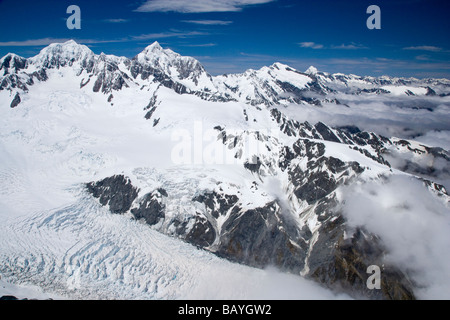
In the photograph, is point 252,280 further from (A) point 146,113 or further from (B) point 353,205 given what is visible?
(A) point 146,113

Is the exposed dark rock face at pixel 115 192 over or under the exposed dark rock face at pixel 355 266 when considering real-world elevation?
over

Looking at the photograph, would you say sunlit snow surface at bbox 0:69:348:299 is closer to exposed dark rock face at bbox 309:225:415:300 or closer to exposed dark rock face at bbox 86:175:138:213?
exposed dark rock face at bbox 86:175:138:213

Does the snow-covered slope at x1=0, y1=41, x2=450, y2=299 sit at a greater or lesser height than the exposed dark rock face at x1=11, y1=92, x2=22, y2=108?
lesser

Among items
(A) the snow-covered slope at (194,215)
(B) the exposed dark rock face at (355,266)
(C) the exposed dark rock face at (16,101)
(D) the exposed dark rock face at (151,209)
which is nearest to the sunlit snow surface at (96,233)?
(A) the snow-covered slope at (194,215)

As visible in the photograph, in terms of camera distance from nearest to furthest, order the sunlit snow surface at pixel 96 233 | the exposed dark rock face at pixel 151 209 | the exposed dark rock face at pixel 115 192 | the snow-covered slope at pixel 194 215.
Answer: the sunlit snow surface at pixel 96 233, the snow-covered slope at pixel 194 215, the exposed dark rock face at pixel 151 209, the exposed dark rock face at pixel 115 192

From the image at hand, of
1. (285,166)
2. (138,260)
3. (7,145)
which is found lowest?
(138,260)

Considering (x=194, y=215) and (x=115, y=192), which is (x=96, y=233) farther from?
(x=194, y=215)

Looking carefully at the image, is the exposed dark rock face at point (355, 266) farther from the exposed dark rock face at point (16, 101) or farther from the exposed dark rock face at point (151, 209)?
the exposed dark rock face at point (16, 101)

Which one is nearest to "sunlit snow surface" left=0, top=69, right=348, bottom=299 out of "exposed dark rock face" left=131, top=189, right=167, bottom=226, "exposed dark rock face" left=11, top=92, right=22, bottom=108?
"exposed dark rock face" left=131, top=189, right=167, bottom=226

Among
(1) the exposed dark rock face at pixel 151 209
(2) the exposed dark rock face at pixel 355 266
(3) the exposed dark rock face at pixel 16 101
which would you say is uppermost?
(3) the exposed dark rock face at pixel 16 101

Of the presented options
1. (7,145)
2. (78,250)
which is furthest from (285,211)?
(7,145)

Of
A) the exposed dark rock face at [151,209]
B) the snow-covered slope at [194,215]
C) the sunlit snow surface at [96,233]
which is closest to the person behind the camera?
the sunlit snow surface at [96,233]
